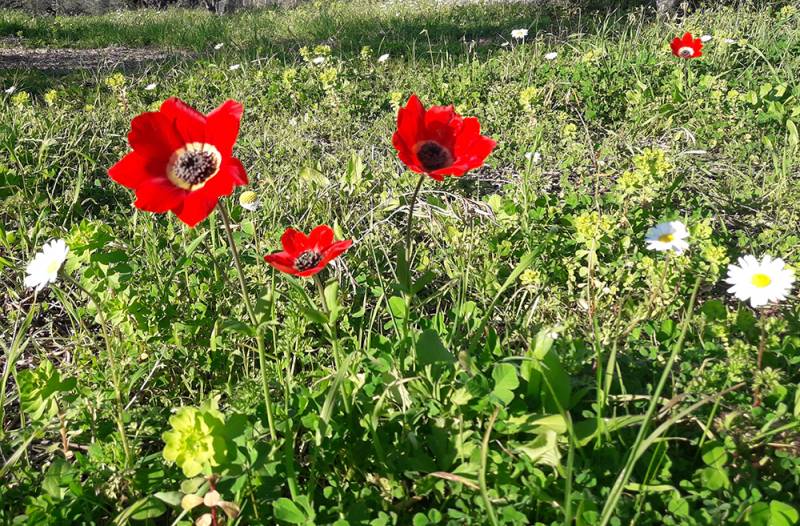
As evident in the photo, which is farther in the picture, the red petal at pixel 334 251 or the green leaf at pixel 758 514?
the red petal at pixel 334 251

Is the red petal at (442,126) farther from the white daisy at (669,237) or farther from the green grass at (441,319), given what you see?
the white daisy at (669,237)

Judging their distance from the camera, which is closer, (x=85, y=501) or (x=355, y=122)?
(x=85, y=501)

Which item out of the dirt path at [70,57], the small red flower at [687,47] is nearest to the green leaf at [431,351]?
the small red flower at [687,47]

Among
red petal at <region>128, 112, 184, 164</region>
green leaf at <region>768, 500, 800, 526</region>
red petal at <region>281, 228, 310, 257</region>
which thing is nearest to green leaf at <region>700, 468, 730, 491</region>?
green leaf at <region>768, 500, 800, 526</region>

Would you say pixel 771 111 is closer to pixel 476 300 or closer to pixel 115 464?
pixel 476 300

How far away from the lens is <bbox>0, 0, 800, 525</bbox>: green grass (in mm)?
1249

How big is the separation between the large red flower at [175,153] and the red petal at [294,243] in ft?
0.95

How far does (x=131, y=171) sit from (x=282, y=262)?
361mm

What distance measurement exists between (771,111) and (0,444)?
3310 millimetres

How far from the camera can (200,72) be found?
15.2ft

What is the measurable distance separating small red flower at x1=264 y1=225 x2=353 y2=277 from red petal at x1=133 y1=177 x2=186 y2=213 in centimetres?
24

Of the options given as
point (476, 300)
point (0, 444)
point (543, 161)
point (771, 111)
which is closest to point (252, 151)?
point (543, 161)

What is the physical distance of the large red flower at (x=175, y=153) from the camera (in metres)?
1.16

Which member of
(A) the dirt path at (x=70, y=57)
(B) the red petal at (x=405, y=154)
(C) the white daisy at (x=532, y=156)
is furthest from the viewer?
(A) the dirt path at (x=70, y=57)
